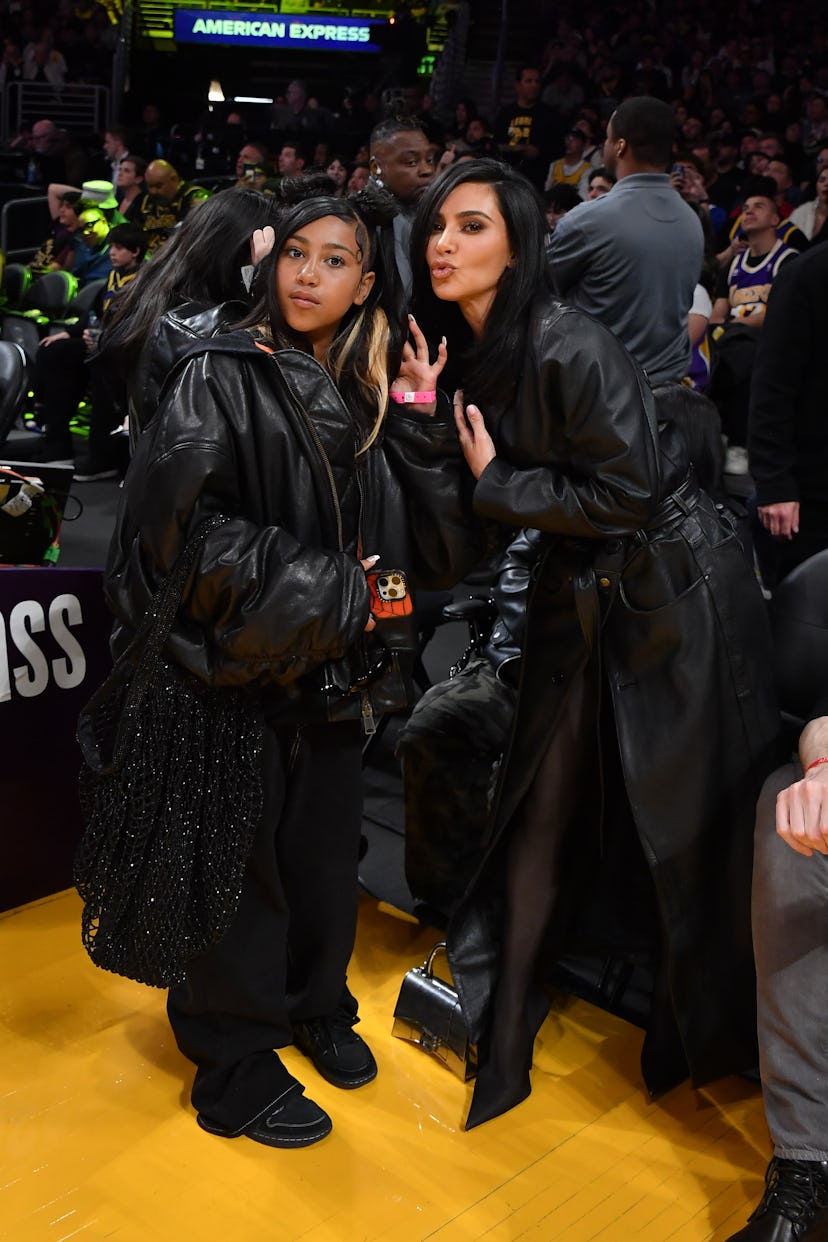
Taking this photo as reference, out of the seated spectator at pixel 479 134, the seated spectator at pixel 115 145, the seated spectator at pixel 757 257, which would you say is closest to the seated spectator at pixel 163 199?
the seated spectator at pixel 115 145

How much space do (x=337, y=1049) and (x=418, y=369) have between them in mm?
1381

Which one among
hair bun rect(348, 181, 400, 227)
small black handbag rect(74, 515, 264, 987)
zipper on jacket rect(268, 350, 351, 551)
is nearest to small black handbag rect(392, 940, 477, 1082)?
small black handbag rect(74, 515, 264, 987)

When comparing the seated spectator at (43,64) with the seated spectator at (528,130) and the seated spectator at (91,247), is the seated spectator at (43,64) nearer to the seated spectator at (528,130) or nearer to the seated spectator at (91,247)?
the seated spectator at (528,130)

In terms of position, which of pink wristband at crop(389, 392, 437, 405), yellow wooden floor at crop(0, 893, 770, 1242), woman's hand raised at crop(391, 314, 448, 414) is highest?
woman's hand raised at crop(391, 314, 448, 414)

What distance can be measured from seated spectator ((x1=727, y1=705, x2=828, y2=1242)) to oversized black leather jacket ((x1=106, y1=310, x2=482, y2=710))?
81 cm

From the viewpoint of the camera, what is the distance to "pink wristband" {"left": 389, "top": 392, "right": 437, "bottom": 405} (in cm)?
235

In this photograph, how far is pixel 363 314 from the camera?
2.35 metres

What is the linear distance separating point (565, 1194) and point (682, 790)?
77cm

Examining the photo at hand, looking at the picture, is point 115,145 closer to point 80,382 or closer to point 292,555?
point 80,382

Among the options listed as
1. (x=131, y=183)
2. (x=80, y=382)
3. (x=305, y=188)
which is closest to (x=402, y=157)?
(x=305, y=188)

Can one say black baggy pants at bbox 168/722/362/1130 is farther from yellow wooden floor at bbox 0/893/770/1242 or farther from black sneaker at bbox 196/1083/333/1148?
yellow wooden floor at bbox 0/893/770/1242

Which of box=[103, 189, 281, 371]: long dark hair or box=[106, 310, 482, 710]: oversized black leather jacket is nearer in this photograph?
box=[106, 310, 482, 710]: oversized black leather jacket

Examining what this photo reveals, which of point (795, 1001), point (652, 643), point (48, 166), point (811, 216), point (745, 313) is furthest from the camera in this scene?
point (48, 166)

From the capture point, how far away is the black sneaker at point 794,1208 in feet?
6.86
